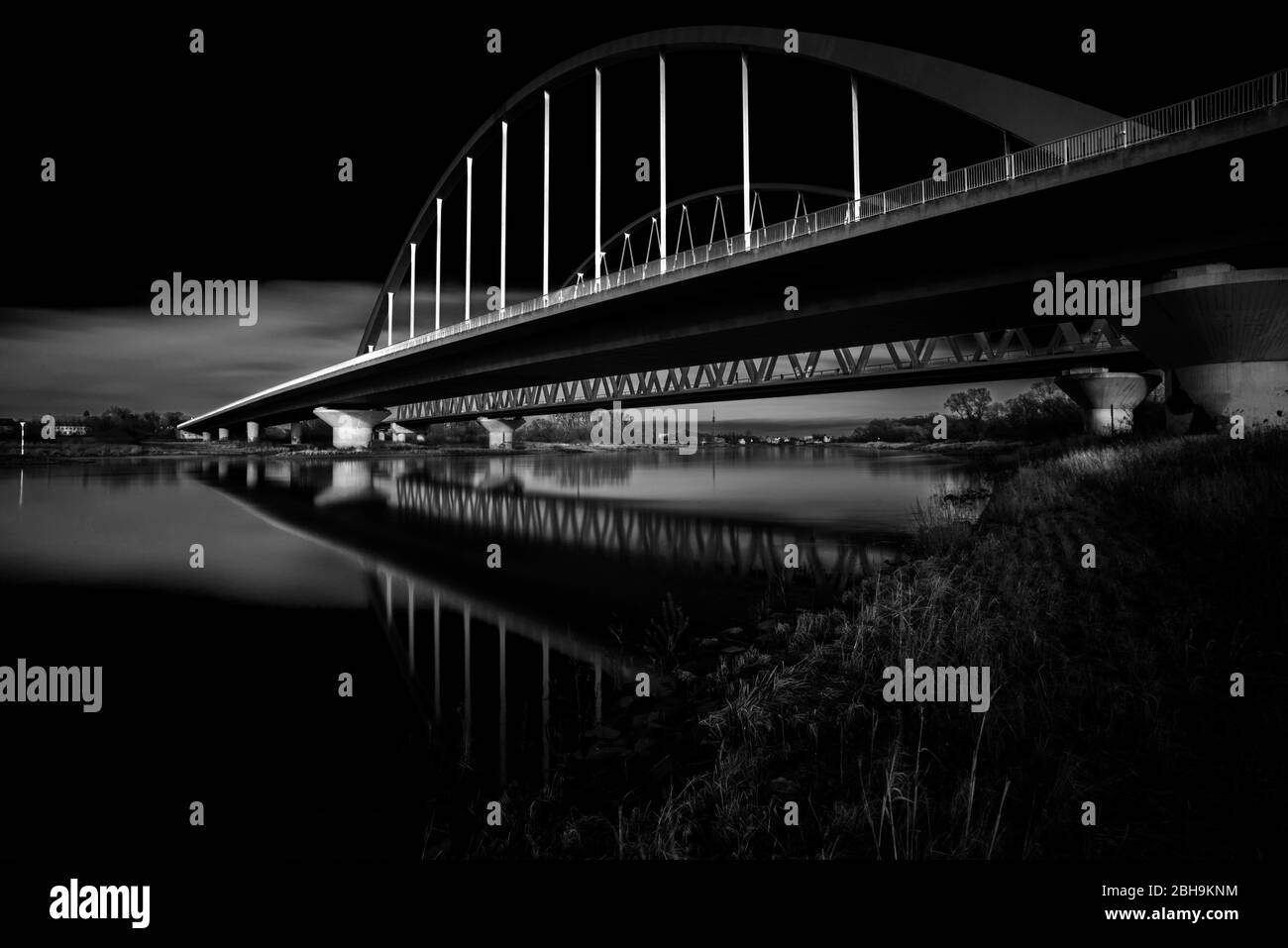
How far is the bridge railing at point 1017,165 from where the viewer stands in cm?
1548

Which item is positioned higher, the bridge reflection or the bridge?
the bridge

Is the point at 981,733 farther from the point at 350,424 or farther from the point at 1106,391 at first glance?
the point at 350,424

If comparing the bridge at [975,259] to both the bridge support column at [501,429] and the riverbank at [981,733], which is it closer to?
the riverbank at [981,733]

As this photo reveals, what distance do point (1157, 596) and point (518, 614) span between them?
28.5 ft

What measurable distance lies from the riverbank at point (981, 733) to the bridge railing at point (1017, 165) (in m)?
13.3

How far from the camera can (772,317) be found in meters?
26.0

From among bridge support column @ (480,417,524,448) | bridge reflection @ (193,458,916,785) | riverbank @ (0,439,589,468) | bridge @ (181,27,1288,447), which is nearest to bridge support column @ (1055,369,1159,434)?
bridge @ (181,27,1288,447)

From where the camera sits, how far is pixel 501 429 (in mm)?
130000

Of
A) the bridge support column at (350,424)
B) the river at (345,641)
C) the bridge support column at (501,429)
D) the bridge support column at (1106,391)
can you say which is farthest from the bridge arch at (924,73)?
the bridge support column at (501,429)

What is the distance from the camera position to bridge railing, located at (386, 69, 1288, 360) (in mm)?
15477

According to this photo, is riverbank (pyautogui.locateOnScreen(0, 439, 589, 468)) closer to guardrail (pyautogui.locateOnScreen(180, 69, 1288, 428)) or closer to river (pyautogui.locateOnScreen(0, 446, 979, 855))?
river (pyautogui.locateOnScreen(0, 446, 979, 855))

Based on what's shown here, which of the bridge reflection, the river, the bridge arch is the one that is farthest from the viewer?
the bridge arch

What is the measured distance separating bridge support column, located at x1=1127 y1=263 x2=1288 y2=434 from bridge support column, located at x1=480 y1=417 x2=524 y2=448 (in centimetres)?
11447

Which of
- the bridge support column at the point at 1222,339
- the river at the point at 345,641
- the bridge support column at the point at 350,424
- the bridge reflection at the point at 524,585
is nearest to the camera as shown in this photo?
the river at the point at 345,641
